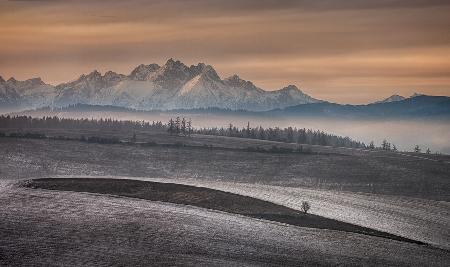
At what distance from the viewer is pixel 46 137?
627ft

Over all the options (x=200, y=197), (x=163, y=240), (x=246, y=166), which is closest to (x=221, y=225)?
(x=163, y=240)

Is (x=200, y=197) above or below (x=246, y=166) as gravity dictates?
below

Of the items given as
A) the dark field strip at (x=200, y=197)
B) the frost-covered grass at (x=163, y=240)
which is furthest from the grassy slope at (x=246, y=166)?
the frost-covered grass at (x=163, y=240)

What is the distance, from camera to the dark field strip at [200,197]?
7431 centimetres

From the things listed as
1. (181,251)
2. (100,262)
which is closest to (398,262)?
(181,251)

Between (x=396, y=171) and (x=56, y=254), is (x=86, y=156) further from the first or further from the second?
(x=56, y=254)

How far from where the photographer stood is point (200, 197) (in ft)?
281

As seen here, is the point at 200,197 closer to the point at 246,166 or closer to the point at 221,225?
the point at 221,225

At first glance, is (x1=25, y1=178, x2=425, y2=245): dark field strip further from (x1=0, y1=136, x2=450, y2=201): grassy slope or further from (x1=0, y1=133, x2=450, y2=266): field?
(x1=0, y1=136, x2=450, y2=201): grassy slope

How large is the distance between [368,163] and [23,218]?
120224 mm

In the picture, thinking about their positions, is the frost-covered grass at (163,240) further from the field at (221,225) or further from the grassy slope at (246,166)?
the grassy slope at (246,166)

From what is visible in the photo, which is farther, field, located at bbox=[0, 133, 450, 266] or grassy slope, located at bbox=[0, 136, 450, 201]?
grassy slope, located at bbox=[0, 136, 450, 201]

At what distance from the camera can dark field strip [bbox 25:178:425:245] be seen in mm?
74312

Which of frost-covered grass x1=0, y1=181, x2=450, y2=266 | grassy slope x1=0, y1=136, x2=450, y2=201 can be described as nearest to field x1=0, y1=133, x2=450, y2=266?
frost-covered grass x1=0, y1=181, x2=450, y2=266
